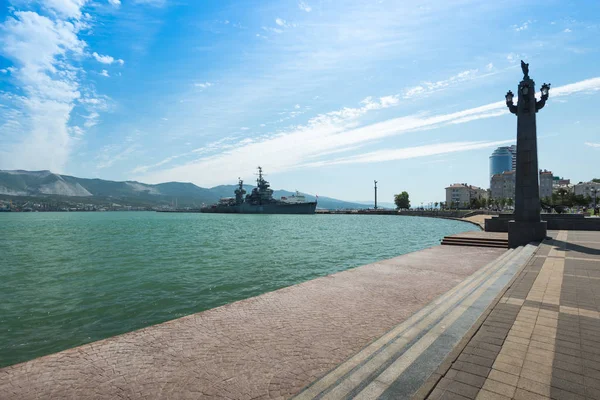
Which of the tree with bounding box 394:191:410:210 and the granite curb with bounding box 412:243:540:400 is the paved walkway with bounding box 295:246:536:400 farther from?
the tree with bounding box 394:191:410:210

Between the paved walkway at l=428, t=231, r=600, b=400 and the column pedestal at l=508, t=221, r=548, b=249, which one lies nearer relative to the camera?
the paved walkway at l=428, t=231, r=600, b=400

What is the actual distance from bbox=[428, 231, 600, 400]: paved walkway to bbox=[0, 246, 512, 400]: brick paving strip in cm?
65

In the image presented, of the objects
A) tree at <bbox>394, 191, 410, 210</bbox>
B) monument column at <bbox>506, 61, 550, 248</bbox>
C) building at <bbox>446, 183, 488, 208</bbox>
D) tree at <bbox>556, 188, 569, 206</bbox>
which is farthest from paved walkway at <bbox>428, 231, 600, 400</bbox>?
building at <bbox>446, 183, 488, 208</bbox>

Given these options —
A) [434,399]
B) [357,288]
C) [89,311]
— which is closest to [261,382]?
[434,399]

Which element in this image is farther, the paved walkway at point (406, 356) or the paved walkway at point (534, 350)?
the paved walkway at point (406, 356)

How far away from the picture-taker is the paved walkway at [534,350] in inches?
139

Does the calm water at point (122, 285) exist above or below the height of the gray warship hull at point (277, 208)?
below

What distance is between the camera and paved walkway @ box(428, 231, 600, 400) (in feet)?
11.6

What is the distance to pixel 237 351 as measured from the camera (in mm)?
5309

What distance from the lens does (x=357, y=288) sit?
375 inches

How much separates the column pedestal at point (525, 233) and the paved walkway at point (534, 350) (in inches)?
439

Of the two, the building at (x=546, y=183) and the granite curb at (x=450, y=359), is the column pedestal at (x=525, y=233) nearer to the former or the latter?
the granite curb at (x=450, y=359)

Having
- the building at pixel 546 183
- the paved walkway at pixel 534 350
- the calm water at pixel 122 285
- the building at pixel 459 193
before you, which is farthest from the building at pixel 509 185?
the paved walkway at pixel 534 350

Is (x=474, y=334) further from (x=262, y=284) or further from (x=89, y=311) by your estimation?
(x=89, y=311)
